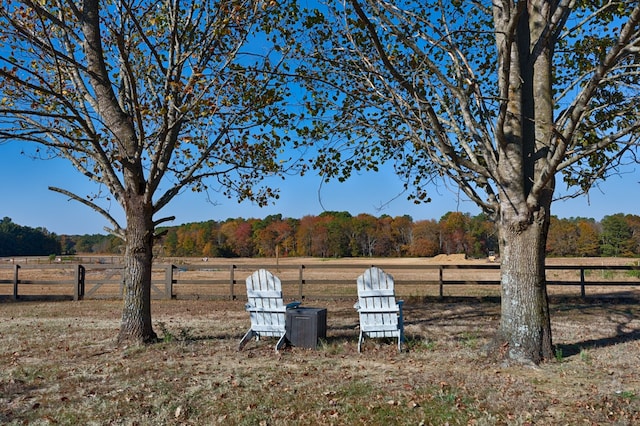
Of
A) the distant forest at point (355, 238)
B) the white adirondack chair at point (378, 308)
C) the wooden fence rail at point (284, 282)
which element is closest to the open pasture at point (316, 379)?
the white adirondack chair at point (378, 308)

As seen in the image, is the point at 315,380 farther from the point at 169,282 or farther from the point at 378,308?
the point at 169,282

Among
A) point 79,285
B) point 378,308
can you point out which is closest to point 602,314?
point 378,308

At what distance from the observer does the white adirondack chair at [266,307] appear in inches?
311

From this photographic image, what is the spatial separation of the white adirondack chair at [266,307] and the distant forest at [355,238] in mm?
51843

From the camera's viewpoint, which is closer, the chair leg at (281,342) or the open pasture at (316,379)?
the open pasture at (316,379)

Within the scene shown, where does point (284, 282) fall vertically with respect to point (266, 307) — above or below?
below

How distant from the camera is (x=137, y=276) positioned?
7824 mm

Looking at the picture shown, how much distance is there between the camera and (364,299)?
7938 millimetres

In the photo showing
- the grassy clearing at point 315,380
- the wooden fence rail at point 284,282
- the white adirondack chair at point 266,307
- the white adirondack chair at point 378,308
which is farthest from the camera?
the wooden fence rail at point 284,282

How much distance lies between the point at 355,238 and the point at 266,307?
6679 cm

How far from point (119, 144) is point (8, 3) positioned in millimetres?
2838

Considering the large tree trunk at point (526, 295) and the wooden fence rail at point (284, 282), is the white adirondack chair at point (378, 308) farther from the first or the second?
the wooden fence rail at point (284, 282)

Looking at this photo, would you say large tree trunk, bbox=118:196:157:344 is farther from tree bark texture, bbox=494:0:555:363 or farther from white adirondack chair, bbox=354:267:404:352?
tree bark texture, bbox=494:0:555:363

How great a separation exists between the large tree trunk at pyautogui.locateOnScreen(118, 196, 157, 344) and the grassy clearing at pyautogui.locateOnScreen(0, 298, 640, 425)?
1.17ft
